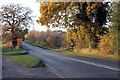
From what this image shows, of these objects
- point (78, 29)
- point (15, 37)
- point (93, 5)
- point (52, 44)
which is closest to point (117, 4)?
point (93, 5)

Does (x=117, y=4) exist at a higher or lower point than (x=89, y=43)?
higher

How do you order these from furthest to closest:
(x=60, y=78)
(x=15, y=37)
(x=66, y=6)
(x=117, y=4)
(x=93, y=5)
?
(x=15, y=37) < (x=66, y=6) < (x=93, y=5) < (x=117, y=4) < (x=60, y=78)

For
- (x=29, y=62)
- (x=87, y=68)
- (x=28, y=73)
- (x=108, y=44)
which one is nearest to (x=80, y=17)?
(x=108, y=44)

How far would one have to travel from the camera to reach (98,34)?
34812mm

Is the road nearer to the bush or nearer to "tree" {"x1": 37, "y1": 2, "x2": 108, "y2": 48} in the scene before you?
the bush

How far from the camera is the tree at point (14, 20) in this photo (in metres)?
67.1

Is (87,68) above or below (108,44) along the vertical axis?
below

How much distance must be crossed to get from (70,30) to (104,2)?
7.04 metres

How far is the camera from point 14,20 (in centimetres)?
6844

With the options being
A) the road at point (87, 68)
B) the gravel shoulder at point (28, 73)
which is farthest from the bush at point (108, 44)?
the gravel shoulder at point (28, 73)

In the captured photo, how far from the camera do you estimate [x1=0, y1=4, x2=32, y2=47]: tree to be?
67062 mm

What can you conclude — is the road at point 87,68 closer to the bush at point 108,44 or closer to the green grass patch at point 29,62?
the green grass patch at point 29,62

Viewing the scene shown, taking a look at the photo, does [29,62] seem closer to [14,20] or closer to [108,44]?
[108,44]

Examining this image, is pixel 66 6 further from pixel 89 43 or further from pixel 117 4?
pixel 117 4
